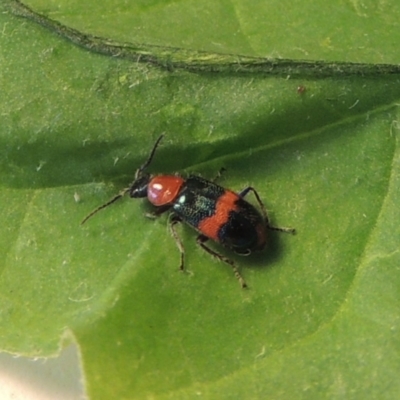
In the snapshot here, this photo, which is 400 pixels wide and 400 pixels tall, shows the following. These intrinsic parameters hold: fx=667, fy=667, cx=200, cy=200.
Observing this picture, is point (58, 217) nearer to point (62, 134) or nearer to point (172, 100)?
point (62, 134)

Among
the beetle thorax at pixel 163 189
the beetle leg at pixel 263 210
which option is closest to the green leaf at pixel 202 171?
the beetle leg at pixel 263 210

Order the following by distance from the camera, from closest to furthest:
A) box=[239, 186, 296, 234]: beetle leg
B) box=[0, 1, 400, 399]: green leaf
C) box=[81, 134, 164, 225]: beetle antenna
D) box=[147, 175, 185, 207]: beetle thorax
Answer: box=[0, 1, 400, 399]: green leaf, box=[81, 134, 164, 225]: beetle antenna, box=[239, 186, 296, 234]: beetle leg, box=[147, 175, 185, 207]: beetle thorax

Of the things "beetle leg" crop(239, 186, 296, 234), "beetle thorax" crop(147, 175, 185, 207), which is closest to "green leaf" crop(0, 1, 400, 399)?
"beetle leg" crop(239, 186, 296, 234)

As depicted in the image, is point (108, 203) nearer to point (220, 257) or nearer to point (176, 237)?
point (176, 237)

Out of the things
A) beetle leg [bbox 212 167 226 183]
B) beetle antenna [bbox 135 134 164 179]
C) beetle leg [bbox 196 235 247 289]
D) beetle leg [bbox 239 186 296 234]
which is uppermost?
beetle antenna [bbox 135 134 164 179]

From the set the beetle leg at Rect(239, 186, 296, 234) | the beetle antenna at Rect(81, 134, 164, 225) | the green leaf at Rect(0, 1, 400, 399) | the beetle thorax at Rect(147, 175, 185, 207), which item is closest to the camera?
the green leaf at Rect(0, 1, 400, 399)

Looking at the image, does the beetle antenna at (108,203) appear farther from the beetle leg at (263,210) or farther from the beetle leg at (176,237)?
the beetle leg at (263,210)

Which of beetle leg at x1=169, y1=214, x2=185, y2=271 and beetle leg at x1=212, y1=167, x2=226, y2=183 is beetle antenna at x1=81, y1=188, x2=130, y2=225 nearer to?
beetle leg at x1=169, y1=214, x2=185, y2=271
